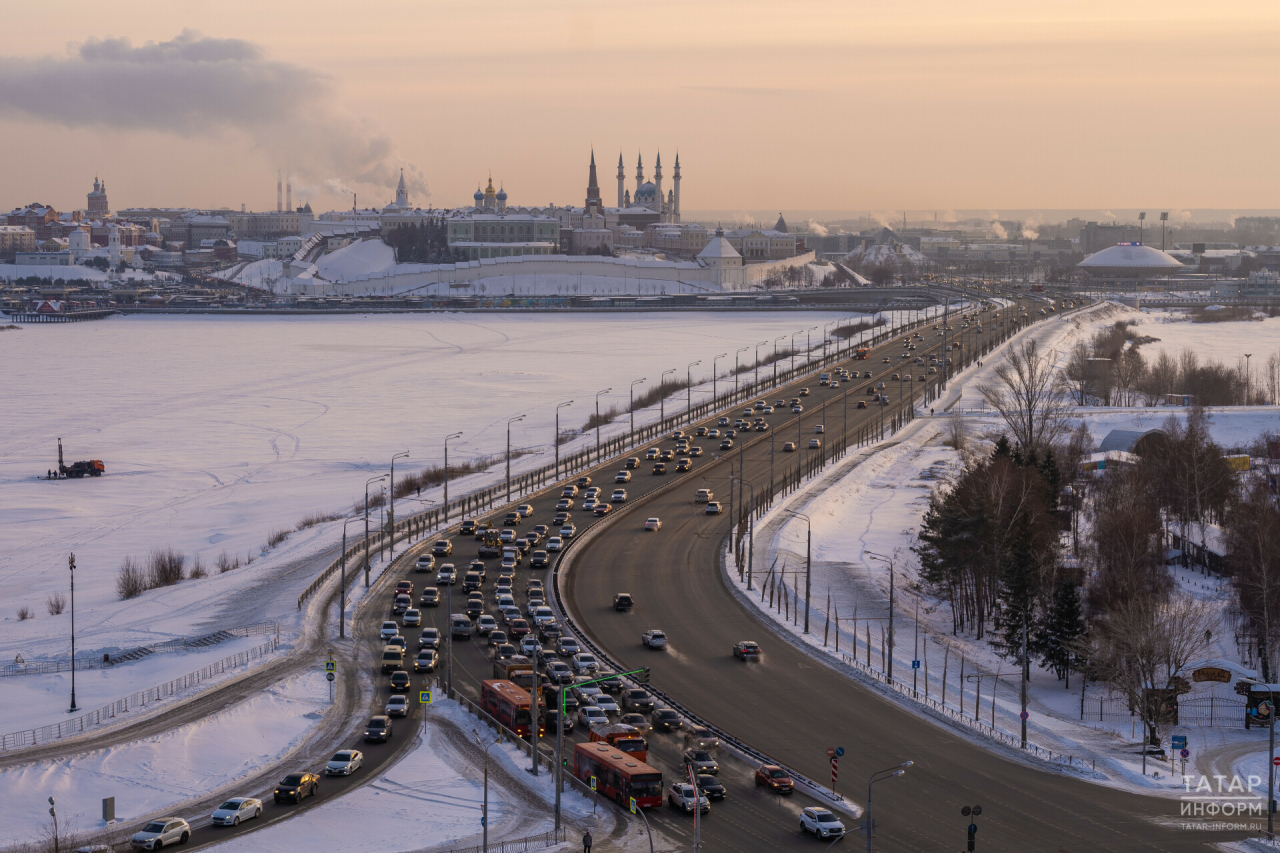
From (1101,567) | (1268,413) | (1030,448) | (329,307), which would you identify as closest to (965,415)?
(1268,413)

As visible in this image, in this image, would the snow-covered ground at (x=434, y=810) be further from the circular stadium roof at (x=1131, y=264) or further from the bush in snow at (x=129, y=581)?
the circular stadium roof at (x=1131, y=264)

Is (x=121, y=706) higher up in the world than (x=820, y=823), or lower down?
lower down

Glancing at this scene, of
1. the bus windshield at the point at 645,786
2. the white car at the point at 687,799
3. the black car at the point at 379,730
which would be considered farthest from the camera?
the black car at the point at 379,730

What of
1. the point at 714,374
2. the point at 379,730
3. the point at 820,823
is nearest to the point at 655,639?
the point at 379,730

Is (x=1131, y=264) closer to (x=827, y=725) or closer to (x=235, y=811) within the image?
(x=827, y=725)

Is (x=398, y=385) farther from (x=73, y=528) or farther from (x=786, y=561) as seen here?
(x=786, y=561)

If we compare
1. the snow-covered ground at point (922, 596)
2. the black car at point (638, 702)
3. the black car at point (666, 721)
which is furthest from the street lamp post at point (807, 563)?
the black car at point (666, 721)

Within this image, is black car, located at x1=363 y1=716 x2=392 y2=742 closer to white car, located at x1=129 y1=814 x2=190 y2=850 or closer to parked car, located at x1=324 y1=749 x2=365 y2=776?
parked car, located at x1=324 y1=749 x2=365 y2=776
